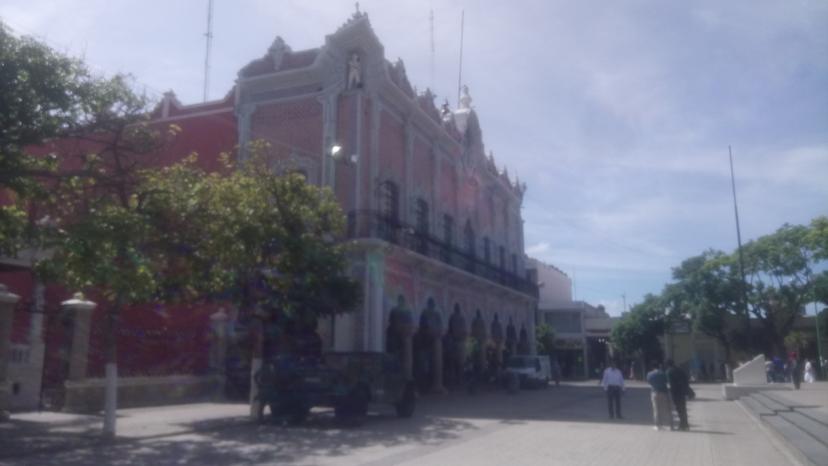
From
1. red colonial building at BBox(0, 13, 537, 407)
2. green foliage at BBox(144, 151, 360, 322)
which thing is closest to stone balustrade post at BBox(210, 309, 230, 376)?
red colonial building at BBox(0, 13, 537, 407)

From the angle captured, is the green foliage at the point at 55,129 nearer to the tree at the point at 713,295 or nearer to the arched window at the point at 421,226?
the arched window at the point at 421,226

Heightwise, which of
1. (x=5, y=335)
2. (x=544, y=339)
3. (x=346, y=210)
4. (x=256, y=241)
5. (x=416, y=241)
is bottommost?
(x=5, y=335)

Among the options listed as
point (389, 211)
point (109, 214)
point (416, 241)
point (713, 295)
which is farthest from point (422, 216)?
point (713, 295)

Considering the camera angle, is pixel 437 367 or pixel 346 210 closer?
pixel 346 210

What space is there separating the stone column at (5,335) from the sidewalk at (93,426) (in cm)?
54

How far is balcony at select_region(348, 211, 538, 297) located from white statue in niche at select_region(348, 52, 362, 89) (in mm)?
4393

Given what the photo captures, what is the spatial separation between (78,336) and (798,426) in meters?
15.4

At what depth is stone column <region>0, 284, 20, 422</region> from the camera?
1478 centimetres

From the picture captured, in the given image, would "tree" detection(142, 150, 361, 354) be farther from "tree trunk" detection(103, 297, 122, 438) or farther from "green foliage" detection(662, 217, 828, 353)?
"green foliage" detection(662, 217, 828, 353)

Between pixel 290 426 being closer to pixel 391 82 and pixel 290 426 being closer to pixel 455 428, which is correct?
pixel 455 428

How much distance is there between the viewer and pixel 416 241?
25.7m

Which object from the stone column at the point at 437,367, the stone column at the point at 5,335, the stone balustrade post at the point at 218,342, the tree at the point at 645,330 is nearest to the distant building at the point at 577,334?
the tree at the point at 645,330

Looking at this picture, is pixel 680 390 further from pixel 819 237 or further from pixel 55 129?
pixel 819 237

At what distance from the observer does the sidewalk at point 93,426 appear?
38.0 ft
